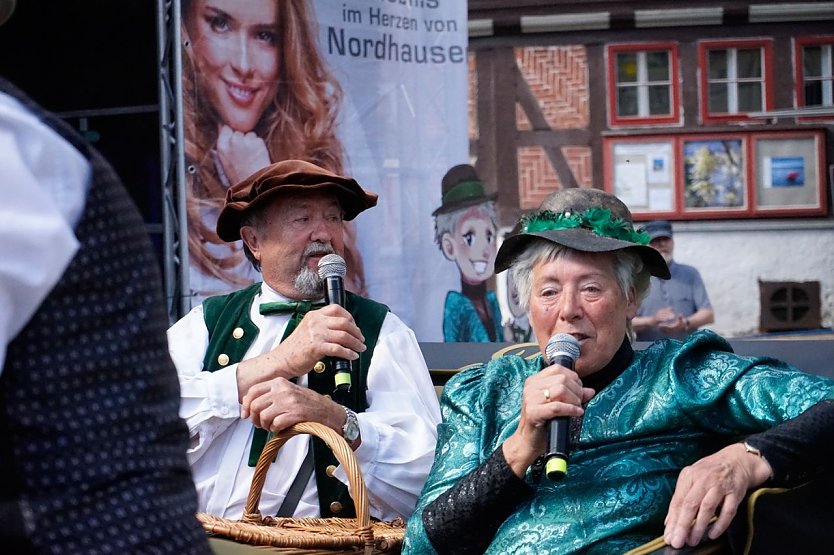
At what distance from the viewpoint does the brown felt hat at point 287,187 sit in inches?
139

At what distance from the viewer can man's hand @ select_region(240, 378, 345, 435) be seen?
2980 mm

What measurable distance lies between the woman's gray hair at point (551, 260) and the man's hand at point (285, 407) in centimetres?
58

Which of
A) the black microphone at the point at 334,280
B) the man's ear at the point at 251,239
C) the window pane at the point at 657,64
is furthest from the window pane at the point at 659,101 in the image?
the black microphone at the point at 334,280

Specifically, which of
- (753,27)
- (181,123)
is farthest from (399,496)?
(753,27)

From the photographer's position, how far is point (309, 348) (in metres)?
3.13

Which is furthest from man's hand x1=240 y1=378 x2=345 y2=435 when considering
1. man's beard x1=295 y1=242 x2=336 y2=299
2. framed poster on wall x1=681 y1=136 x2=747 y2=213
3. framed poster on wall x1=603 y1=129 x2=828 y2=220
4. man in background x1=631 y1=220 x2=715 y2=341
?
framed poster on wall x1=681 y1=136 x2=747 y2=213

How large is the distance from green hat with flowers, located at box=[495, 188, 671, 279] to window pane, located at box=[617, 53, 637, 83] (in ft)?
36.8

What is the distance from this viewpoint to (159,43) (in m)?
5.54

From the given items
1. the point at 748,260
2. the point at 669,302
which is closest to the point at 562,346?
the point at 669,302

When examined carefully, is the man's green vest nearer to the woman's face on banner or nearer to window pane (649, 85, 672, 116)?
the woman's face on banner

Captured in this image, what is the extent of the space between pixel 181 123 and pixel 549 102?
8.91 m

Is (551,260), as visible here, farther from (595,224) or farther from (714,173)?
(714,173)

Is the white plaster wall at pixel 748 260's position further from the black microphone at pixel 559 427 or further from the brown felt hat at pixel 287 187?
the black microphone at pixel 559 427

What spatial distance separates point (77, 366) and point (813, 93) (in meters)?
13.7
